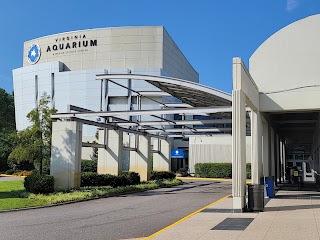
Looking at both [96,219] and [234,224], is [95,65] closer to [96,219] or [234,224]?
[96,219]

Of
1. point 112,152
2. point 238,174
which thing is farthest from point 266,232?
point 112,152

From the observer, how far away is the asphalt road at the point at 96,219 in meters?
10.2

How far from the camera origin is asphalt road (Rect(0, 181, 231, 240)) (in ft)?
33.5

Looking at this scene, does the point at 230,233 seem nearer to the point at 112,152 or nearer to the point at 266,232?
the point at 266,232

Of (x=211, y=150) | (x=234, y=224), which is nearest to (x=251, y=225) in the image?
(x=234, y=224)

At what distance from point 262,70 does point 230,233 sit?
12.0 m

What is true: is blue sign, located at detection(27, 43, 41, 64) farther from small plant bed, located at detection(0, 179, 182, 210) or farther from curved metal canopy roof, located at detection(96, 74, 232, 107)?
small plant bed, located at detection(0, 179, 182, 210)

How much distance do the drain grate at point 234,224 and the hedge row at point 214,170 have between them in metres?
31.9

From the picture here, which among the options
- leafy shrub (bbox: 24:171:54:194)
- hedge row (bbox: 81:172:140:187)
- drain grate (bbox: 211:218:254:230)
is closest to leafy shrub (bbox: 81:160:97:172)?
hedge row (bbox: 81:172:140:187)

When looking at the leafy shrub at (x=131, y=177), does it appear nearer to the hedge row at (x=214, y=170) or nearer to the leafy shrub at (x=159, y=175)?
the leafy shrub at (x=159, y=175)

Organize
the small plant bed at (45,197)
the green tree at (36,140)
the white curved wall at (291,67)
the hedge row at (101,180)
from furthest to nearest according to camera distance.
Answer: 1. the green tree at (36,140)
2. the hedge row at (101,180)
3. the white curved wall at (291,67)
4. the small plant bed at (45,197)

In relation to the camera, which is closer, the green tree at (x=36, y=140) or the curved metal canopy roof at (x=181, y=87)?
the curved metal canopy roof at (x=181, y=87)

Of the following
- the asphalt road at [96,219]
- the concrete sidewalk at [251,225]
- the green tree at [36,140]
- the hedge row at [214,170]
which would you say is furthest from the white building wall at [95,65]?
the concrete sidewalk at [251,225]

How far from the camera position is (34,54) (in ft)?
231
